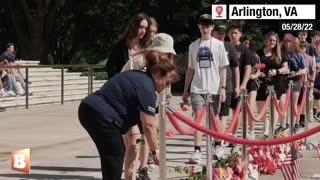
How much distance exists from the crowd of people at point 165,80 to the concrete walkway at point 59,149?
786 millimetres

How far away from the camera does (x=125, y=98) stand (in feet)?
17.7

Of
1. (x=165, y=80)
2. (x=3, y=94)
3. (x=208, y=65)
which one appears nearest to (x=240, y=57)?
(x=208, y=65)

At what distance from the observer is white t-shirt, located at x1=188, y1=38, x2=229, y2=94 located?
30.3 feet

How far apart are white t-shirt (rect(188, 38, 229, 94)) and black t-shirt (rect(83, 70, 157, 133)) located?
3.80m

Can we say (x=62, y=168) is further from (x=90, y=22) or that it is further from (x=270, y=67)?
(x=90, y=22)

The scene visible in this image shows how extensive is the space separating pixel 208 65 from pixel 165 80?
3.82 m

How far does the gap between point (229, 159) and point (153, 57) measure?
2.41 meters

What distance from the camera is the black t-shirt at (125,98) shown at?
5.35 metres

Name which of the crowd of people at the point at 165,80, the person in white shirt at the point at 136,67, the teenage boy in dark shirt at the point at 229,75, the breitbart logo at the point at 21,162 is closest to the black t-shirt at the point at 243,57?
the crowd of people at the point at 165,80

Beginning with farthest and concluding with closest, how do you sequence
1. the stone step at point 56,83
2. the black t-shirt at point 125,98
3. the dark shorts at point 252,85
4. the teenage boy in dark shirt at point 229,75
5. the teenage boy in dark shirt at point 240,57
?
1. the stone step at point 56,83
2. the dark shorts at point 252,85
3. the teenage boy in dark shirt at point 240,57
4. the teenage boy in dark shirt at point 229,75
5. the black t-shirt at point 125,98

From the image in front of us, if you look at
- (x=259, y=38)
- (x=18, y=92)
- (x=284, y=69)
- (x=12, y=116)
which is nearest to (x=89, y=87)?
(x=18, y=92)

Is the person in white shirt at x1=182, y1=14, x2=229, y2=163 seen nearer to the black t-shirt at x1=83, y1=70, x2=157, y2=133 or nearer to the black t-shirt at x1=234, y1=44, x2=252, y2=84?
the black t-shirt at x1=234, y1=44, x2=252, y2=84

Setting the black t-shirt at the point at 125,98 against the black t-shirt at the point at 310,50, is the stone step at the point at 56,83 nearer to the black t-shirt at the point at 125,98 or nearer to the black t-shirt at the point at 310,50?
the black t-shirt at the point at 310,50

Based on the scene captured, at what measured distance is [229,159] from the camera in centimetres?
753
